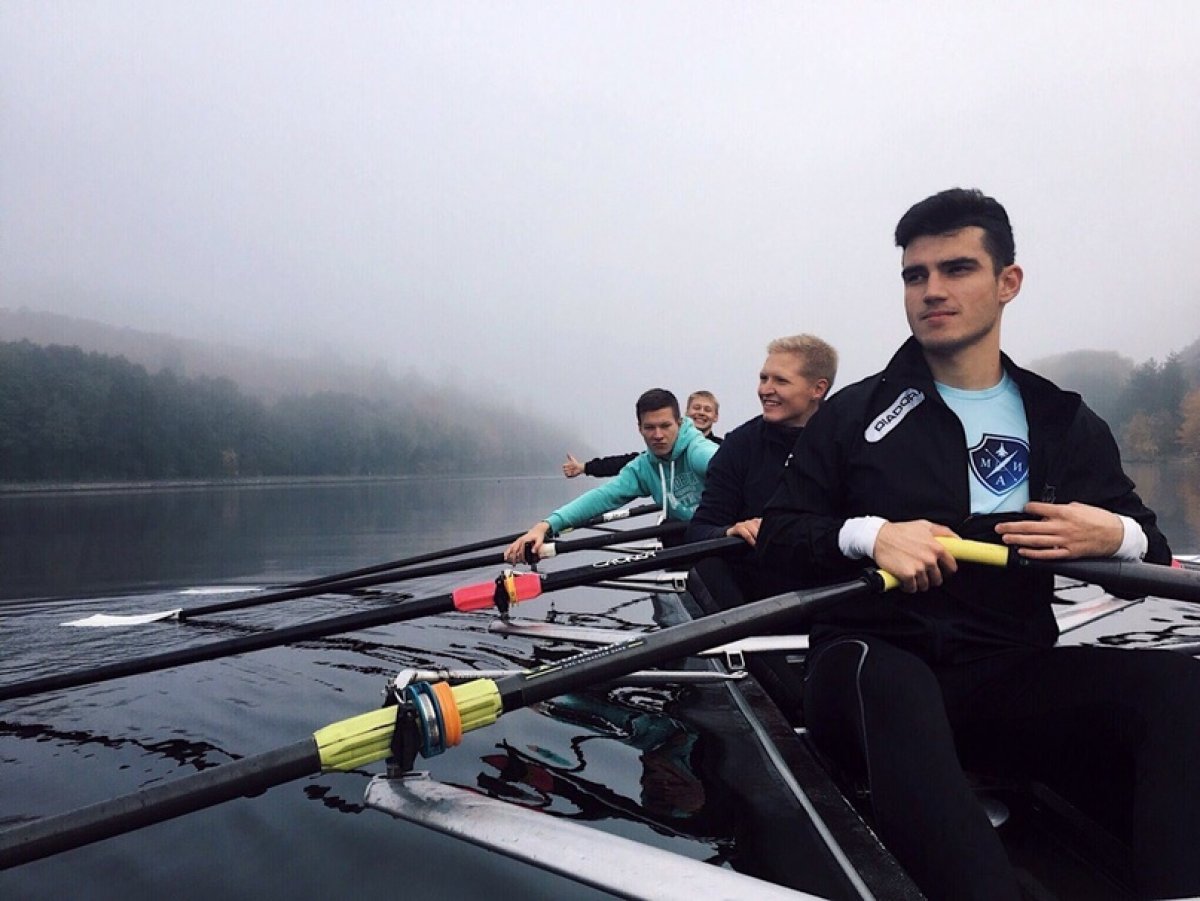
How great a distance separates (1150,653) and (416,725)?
1.86 metres

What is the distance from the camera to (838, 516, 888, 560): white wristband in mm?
2062

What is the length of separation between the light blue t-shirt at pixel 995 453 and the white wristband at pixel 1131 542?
25 centimetres

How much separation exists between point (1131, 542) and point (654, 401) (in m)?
4.16

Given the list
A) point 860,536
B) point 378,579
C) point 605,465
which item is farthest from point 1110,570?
point 605,465

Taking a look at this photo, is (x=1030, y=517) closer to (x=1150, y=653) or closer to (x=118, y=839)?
(x=1150, y=653)

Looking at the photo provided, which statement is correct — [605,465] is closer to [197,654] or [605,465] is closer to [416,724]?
[197,654]

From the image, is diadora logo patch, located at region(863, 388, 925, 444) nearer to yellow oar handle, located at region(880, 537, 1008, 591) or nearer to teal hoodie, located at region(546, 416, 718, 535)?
yellow oar handle, located at region(880, 537, 1008, 591)

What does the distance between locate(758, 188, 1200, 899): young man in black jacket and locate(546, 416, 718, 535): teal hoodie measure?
3.87 meters

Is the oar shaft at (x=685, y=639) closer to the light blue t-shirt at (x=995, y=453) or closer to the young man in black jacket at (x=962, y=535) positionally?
the young man in black jacket at (x=962, y=535)

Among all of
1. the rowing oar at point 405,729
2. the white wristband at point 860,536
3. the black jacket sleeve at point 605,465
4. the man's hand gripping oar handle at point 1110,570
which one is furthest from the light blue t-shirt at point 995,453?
the black jacket sleeve at point 605,465

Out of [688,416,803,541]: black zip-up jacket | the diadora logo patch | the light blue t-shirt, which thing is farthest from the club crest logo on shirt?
[688,416,803,541]: black zip-up jacket

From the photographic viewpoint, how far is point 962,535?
2.17 metres

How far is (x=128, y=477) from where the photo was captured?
89.2 meters

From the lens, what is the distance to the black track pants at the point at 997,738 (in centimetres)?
158
